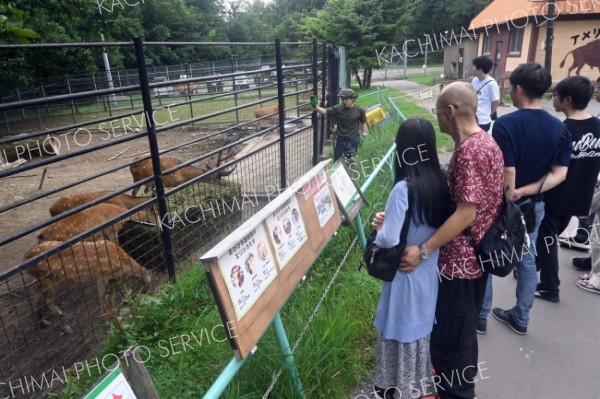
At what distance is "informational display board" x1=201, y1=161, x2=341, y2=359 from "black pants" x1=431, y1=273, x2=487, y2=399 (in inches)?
32.9

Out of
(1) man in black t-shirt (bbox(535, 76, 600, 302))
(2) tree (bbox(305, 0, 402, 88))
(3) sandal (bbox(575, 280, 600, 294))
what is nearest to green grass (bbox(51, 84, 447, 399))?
(1) man in black t-shirt (bbox(535, 76, 600, 302))

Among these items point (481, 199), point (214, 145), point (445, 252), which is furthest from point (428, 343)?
point (214, 145)

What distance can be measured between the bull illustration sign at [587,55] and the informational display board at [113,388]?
2068cm

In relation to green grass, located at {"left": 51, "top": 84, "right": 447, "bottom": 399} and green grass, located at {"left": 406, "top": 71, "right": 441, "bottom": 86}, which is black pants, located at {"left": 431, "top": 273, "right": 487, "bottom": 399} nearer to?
green grass, located at {"left": 51, "top": 84, "right": 447, "bottom": 399}

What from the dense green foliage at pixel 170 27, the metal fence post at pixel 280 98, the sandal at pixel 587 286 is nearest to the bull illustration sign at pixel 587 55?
the dense green foliage at pixel 170 27

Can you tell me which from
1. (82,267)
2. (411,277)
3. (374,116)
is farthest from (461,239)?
(374,116)

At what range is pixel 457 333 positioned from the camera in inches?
92.8

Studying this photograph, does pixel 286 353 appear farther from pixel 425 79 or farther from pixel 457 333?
pixel 425 79

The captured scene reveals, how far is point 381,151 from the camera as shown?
7695mm

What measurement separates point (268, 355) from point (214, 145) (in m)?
10.1

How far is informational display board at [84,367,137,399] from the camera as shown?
1203 mm

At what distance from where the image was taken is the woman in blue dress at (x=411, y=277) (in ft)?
7.02

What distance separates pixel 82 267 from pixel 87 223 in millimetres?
1017

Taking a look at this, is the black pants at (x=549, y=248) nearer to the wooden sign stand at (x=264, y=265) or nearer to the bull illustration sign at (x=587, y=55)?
the wooden sign stand at (x=264, y=265)
